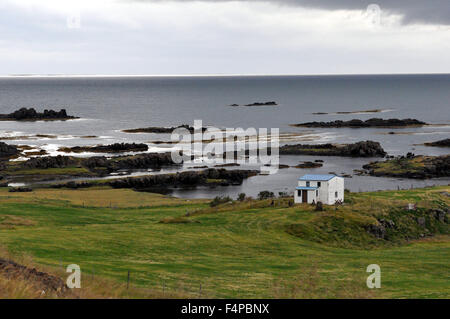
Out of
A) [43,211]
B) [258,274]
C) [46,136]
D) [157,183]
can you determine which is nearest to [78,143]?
[46,136]

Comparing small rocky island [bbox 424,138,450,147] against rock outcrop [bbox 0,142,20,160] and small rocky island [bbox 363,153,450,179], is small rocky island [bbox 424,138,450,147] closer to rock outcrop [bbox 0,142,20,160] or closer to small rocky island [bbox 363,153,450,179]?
small rocky island [bbox 363,153,450,179]

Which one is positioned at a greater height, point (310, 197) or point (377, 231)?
point (310, 197)

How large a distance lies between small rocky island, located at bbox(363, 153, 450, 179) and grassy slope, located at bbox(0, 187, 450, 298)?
3258 cm

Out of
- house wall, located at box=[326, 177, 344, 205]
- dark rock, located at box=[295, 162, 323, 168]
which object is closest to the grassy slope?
house wall, located at box=[326, 177, 344, 205]

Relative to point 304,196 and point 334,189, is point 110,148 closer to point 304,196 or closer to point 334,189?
point 304,196

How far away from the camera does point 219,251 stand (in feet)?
139

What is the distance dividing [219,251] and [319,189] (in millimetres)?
20225

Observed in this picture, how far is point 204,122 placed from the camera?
633 feet

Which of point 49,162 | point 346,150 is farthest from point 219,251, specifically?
point 346,150

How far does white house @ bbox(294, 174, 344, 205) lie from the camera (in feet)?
193

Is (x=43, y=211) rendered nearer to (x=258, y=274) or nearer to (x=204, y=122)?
(x=258, y=274)

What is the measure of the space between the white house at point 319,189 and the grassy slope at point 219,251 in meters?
2.71

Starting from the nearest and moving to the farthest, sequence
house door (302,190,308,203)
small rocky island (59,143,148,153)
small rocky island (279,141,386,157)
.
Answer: house door (302,190,308,203) → small rocky island (279,141,386,157) → small rocky island (59,143,148,153)
